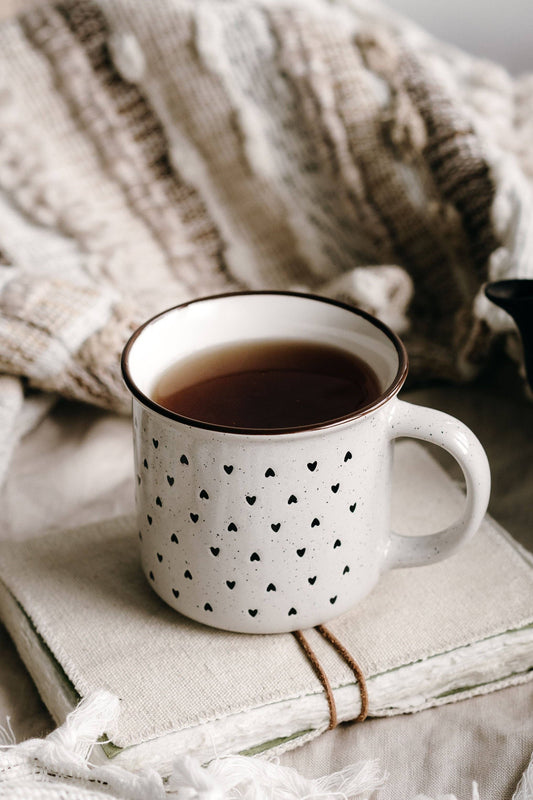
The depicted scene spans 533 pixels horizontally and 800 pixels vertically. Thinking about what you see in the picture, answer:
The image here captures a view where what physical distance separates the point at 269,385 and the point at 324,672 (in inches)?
6.7

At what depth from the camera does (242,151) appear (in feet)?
2.75

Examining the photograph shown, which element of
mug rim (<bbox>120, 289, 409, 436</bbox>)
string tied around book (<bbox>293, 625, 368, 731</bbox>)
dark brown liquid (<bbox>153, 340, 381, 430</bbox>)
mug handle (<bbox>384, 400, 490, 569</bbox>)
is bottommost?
string tied around book (<bbox>293, 625, 368, 731</bbox>)

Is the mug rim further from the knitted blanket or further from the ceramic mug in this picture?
the knitted blanket

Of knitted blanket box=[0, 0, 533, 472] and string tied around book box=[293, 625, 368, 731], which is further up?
knitted blanket box=[0, 0, 533, 472]

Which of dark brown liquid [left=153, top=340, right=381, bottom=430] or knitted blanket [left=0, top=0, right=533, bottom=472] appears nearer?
dark brown liquid [left=153, top=340, right=381, bottom=430]

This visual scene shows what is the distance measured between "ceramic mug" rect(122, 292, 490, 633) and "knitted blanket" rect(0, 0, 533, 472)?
11.5 inches

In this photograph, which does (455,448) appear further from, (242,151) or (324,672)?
(242,151)

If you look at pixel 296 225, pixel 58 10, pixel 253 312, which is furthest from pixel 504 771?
pixel 58 10

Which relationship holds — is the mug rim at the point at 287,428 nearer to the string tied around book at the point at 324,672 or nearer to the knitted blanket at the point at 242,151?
the string tied around book at the point at 324,672

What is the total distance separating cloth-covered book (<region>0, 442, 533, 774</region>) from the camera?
0.45m

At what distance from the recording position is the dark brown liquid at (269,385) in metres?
0.48

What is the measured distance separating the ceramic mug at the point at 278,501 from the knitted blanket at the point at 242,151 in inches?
11.5

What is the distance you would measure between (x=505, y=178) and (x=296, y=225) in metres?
0.22

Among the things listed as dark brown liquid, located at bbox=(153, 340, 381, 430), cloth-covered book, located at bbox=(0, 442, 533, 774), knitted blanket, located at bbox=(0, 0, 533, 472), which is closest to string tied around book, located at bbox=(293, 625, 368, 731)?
cloth-covered book, located at bbox=(0, 442, 533, 774)
